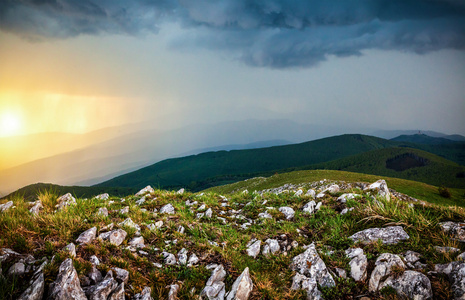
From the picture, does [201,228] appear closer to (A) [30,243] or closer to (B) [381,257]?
(A) [30,243]

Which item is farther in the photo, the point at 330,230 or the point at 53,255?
the point at 330,230

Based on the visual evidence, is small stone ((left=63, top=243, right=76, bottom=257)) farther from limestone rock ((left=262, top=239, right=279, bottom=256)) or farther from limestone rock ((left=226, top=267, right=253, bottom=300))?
limestone rock ((left=262, top=239, right=279, bottom=256))

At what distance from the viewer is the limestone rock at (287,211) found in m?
7.84

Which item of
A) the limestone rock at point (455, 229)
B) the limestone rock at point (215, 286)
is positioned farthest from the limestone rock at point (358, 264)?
the limestone rock at point (215, 286)

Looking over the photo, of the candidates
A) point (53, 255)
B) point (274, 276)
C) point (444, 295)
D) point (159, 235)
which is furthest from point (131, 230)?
point (444, 295)

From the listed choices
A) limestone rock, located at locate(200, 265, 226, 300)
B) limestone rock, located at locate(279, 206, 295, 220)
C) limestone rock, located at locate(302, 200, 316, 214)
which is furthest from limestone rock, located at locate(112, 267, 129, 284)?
limestone rock, located at locate(302, 200, 316, 214)

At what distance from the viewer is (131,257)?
4.97 meters

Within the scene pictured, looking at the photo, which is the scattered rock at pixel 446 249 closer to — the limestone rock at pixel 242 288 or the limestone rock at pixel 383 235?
the limestone rock at pixel 383 235

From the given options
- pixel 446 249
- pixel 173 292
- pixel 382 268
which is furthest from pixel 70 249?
pixel 446 249

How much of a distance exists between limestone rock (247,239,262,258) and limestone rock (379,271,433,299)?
2666 millimetres

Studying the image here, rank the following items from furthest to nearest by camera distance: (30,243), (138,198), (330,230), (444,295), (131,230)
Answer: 1. (138,198)
2. (330,230)
3. (131,230)
4. (30,243)
5. (444,295)

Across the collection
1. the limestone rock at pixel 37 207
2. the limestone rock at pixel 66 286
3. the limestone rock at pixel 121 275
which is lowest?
the limestone rock at pixel 121 275

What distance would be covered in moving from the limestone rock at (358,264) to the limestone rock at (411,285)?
36 cm

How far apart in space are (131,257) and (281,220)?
472cm
